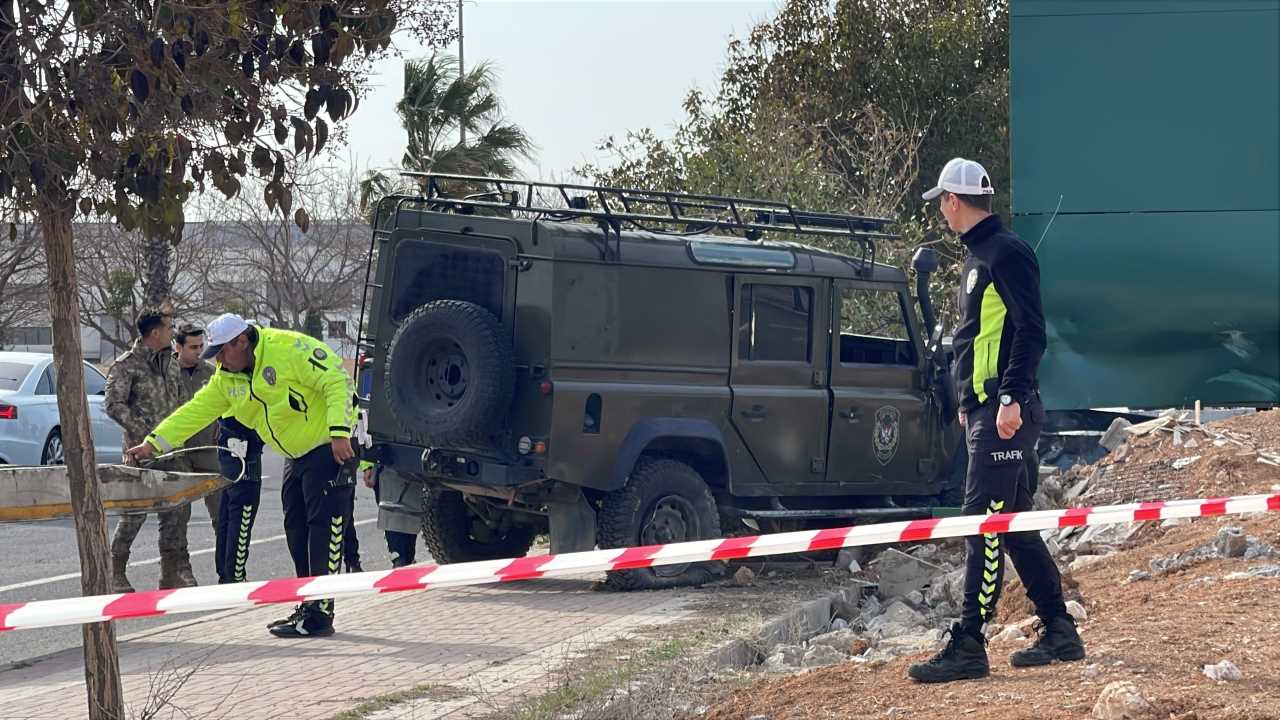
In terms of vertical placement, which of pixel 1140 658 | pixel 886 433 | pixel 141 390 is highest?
pixel 141 390

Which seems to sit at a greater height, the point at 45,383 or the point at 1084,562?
the point at 45,383

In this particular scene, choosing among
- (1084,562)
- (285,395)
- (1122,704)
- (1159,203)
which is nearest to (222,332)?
(285,395)

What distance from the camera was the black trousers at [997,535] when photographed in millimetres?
6105

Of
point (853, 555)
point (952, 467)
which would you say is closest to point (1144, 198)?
point (952, 467)

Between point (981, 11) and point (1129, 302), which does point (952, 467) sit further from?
point (981, 11)

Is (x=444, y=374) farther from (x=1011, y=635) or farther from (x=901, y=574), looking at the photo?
(x=1011, y=635)

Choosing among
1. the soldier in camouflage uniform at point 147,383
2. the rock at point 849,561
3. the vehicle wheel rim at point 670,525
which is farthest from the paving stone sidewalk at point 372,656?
the rock at point 849,561

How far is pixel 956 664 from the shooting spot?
19.5 feet

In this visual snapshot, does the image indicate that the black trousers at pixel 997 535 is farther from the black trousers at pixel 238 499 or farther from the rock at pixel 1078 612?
the black trousers at pixel 238 499

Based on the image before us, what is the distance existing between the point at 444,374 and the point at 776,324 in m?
2.21

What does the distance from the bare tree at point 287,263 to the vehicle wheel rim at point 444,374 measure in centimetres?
3056

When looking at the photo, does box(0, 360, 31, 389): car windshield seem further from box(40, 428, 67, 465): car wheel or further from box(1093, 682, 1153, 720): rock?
box(1093, 682, 1153, 720): rock

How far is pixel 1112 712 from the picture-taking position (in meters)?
4.96

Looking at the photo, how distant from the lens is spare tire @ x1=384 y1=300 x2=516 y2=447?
9.14 m
